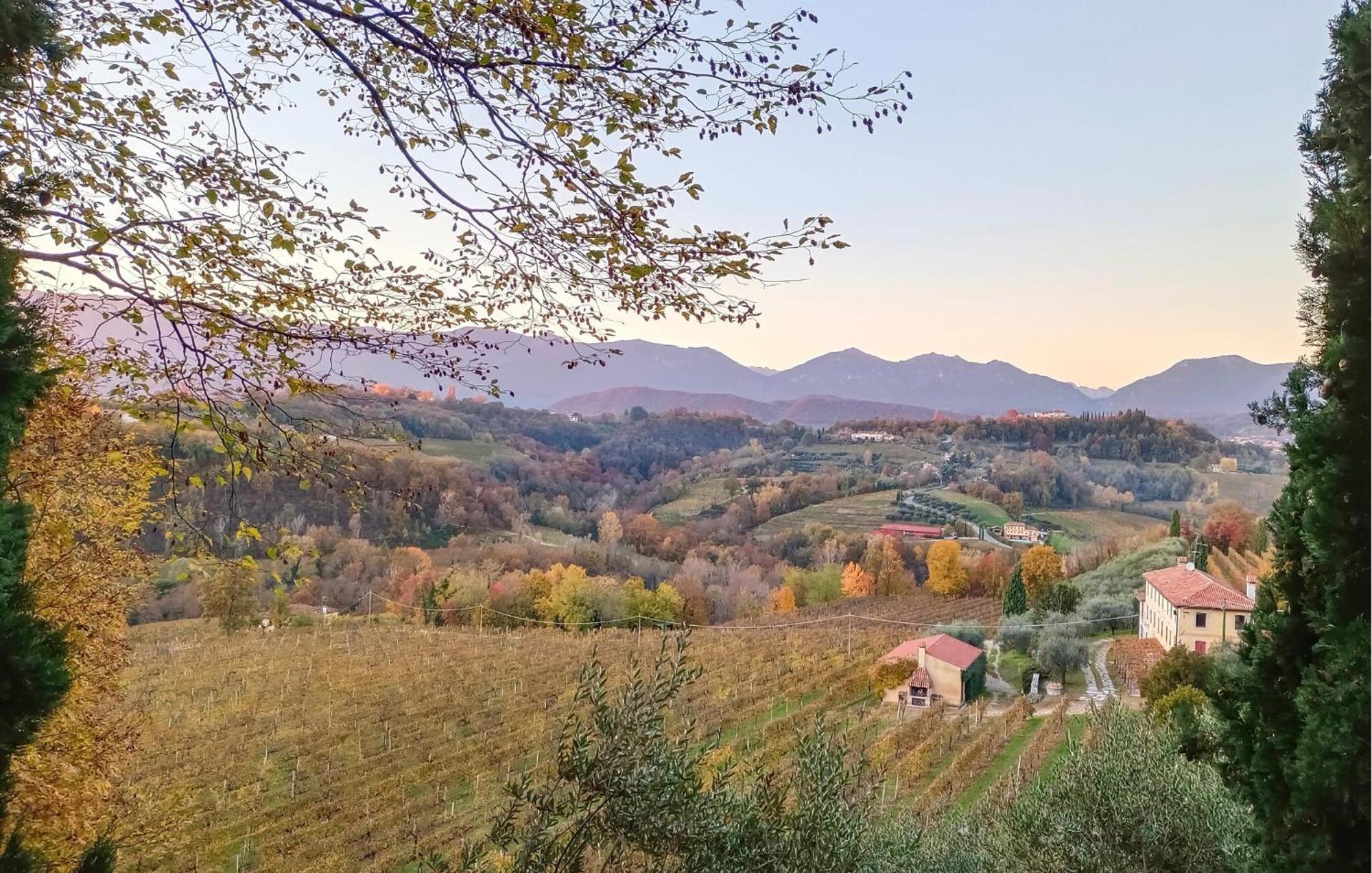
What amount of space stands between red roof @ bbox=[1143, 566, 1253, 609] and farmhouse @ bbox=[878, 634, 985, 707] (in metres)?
5.64

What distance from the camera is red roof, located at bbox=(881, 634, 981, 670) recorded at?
20.2m

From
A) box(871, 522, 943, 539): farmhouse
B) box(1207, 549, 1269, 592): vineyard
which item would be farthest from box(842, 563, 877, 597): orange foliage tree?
box(1207, 549, 1269, 592): vineyard

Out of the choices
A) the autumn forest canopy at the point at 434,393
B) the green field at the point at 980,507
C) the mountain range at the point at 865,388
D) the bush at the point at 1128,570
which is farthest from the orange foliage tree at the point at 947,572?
the autumn forest canopy at the point at 434,393

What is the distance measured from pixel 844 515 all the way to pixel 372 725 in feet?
136

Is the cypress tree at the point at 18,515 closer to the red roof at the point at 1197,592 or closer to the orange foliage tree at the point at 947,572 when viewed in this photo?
the red roof at the point at 1197,592

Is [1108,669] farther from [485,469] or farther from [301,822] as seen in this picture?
[485,469]

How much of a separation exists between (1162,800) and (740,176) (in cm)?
796

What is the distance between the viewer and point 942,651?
67.4 feet

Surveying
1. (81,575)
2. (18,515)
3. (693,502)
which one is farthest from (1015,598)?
(18,515)

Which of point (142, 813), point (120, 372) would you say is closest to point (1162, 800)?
point (120, 372)

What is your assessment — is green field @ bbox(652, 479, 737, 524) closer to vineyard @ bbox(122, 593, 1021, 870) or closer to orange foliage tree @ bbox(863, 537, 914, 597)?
orange foliage tree @ bbox(863, 537, 914, 597)

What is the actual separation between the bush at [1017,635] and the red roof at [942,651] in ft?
16.1

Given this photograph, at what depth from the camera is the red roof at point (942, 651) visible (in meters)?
20.2

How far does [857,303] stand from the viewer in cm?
1855
